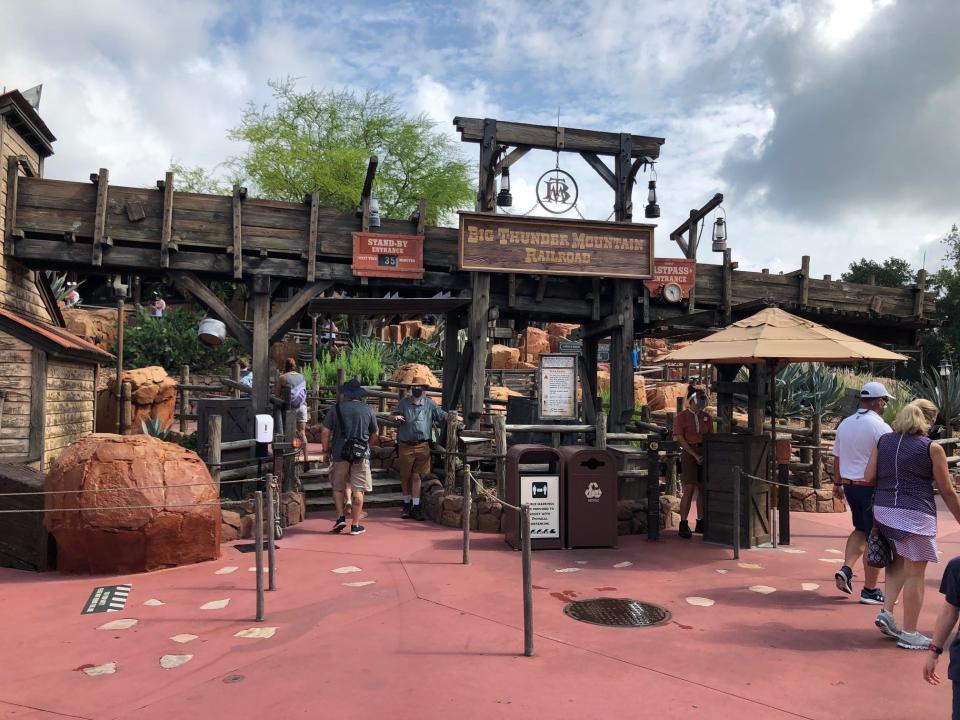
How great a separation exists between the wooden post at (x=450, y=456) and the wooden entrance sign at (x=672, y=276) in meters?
4.93

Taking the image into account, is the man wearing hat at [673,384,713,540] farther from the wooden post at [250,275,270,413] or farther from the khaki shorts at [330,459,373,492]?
the wooden post at [250,275,270,413]

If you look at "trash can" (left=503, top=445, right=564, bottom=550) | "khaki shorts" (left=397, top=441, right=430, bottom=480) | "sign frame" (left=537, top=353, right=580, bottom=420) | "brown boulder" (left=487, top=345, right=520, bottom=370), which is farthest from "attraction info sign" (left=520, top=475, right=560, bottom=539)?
"brown boulder" (left=487, top=345, right=520, bottom=370)

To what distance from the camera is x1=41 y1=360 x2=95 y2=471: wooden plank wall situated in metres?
10.0

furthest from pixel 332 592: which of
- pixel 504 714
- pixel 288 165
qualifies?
pixel 288 165

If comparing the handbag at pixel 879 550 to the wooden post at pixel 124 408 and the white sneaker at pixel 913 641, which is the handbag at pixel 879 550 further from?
the wooden post at pixel 124 408

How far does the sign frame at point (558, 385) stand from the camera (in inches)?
449

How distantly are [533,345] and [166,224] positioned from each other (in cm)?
2482

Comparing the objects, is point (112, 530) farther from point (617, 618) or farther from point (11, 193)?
point (11, 193)

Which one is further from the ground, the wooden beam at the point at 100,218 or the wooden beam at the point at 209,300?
the wooden beam at the point at 100,218

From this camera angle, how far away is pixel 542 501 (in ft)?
26.4

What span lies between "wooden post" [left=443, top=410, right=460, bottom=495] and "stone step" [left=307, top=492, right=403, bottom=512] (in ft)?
3.41

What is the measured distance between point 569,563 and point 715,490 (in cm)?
204

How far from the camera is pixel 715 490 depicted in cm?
830

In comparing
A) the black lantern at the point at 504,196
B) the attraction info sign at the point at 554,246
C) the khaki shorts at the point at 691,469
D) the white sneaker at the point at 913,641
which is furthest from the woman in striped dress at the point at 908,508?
the black lantern at the point at 504,196
